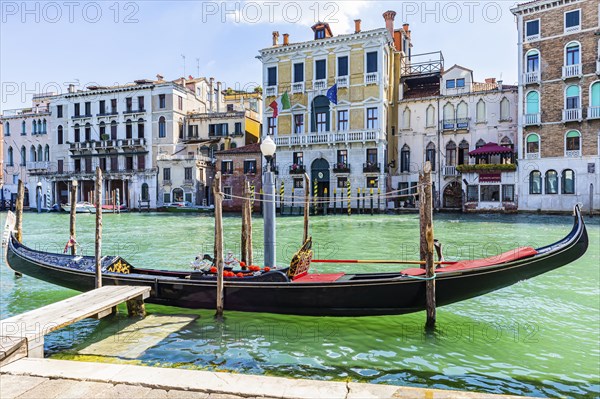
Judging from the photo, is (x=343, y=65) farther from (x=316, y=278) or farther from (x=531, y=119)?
(x=316, y=278)

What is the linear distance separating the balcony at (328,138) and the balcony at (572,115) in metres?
9.06

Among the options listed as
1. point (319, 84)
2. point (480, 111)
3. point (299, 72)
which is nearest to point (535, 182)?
point (480, 111)

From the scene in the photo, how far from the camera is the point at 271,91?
27.2 metres

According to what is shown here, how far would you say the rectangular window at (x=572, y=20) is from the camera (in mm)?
21234

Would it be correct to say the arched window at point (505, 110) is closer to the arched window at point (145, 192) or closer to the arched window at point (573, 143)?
the arched window at point (573, 143)

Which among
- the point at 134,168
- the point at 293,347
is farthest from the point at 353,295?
the point at 134,168

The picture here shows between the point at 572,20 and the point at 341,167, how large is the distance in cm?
1325

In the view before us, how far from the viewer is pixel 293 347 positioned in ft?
15.0

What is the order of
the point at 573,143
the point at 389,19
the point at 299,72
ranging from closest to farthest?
the point at 573,143 → the point at 299,72 → the point at 389,19

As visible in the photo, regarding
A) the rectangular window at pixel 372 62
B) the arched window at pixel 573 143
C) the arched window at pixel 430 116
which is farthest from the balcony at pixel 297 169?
the arched window at pixel 573 143

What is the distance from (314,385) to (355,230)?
13.6 metres

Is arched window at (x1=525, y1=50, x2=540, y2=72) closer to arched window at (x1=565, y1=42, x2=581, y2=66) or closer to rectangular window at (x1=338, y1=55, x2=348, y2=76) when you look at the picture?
arched window at (x1=565, y1=42, x2=581, y2=66)

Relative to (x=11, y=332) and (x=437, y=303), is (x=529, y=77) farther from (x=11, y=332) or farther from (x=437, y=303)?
(x=11, y=332)

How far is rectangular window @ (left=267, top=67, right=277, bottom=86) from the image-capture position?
27.1 metres
